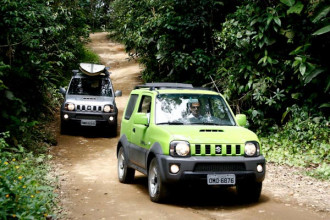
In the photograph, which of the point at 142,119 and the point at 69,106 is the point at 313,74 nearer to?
the point at 142,119

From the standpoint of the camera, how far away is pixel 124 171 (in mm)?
9141

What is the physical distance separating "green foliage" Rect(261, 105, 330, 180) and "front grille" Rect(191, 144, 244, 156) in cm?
346

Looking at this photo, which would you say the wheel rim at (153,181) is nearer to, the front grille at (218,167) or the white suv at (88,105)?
the front grille at (218,167)

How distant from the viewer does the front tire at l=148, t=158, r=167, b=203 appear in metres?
7.09

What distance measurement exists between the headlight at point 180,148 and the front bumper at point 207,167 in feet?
0.29

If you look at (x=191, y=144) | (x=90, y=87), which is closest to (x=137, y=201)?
(x=191, y=144)

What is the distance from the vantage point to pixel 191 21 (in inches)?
647

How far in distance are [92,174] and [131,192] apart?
214cm

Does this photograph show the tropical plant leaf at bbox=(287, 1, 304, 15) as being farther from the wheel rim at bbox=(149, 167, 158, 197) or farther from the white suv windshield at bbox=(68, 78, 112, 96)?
the white suv windshield at bbox=(68, 78, 112, 96)

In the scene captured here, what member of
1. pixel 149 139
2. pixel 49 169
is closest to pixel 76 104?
pixel 49 169

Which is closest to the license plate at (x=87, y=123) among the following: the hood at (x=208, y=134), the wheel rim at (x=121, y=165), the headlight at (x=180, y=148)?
the wheel rim at (x=121, y=165)

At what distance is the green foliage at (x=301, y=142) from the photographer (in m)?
10.8

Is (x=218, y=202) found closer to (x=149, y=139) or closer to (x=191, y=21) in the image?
(x=149, y=139)

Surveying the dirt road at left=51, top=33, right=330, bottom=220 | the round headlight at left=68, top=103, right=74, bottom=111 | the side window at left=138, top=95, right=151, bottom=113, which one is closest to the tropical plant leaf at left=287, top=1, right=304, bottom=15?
the dirt road at left=51, top=33, right=330, bottom=220
